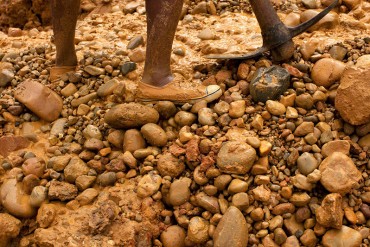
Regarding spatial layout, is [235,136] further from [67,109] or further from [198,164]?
[67,109]

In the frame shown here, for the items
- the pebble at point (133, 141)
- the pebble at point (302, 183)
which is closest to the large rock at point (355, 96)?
the pebble at point (302, 183)

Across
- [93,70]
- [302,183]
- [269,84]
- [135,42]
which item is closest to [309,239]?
[302,183]

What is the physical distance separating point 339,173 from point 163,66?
3.02ft

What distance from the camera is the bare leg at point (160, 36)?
1957 millimetres

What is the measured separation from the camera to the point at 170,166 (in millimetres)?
1938

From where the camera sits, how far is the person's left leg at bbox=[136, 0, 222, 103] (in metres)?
1.96

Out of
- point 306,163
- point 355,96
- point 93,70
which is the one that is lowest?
point 306,163

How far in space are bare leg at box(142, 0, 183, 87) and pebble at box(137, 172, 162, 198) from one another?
463 mm

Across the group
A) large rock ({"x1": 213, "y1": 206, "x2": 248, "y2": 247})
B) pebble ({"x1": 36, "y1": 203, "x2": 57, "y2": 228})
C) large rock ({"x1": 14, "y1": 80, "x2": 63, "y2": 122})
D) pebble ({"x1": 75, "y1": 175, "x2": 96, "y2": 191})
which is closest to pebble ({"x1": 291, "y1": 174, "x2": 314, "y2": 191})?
large rock ({"x1": 213, "y1": 206, "x2": 248, "y2": 247})

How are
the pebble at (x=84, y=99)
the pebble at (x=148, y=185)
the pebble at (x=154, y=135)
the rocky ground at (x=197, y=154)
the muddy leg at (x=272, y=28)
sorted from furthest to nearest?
the pebble at (x=84, y=99) < the muddy leg at (x=272, y=28) < the pebble at (x=154, y=135) < the pebble at (x=148, y=185) < the rocky ground at (x=197, y=154)

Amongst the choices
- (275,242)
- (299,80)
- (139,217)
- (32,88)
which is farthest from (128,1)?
(275,242)

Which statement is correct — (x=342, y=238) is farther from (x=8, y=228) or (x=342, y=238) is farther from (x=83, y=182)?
(x=8, y=228)

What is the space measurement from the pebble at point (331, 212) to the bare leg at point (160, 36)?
909 millimetres

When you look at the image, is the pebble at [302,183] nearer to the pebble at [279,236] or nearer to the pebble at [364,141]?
the pebble at [279,236]
